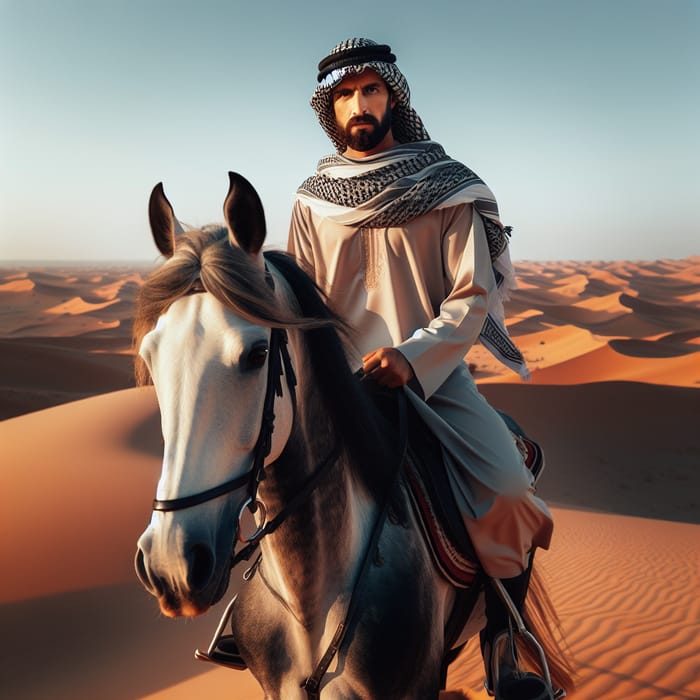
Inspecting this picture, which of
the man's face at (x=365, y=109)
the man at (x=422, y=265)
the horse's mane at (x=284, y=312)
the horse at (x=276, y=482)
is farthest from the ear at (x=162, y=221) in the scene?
the man's face at (x=365, y=109)

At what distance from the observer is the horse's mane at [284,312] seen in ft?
4.75

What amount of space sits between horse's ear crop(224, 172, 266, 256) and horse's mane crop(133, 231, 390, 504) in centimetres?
3

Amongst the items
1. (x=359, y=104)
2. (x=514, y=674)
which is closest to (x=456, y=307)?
(x=359, y=104)

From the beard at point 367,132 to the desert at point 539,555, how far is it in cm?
150

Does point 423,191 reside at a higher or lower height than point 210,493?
higher

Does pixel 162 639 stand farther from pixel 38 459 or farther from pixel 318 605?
pixel 318 605

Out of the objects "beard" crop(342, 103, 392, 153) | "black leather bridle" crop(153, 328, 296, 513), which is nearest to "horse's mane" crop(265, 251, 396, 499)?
"black leather bridle" crop(153, 328, 296, 513)

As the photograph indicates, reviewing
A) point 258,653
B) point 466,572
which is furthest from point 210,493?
point 466,572

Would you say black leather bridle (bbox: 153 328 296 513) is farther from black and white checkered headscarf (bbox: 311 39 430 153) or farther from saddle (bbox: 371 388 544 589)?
black and white checkered headscarf (bbox: 311 39 430 153)

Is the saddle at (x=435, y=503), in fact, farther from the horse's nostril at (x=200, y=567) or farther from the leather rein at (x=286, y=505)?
the horse's nostril at (x=200, y=567)

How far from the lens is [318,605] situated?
5.99 ft

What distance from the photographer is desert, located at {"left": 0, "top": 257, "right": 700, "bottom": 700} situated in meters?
5.03

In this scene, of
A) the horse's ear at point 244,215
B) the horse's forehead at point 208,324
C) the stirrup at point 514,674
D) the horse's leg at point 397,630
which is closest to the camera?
the horse's forehead at point 208,324

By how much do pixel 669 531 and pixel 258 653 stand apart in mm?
8722
